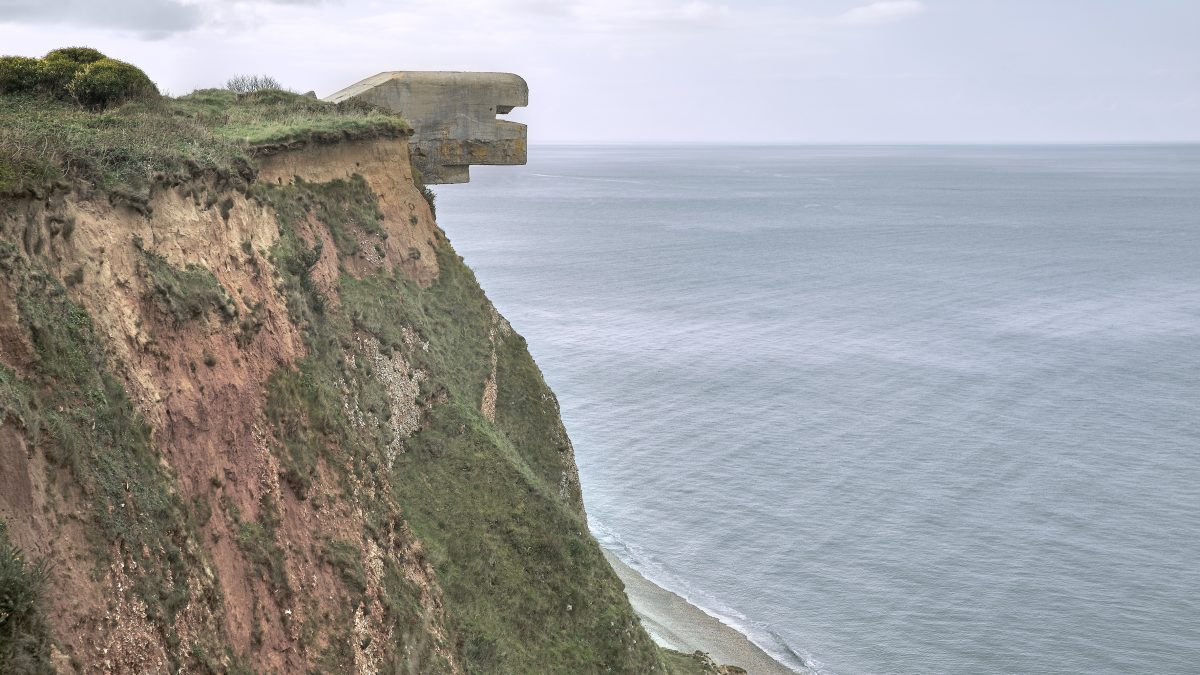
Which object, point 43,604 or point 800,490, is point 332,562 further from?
point 800,490

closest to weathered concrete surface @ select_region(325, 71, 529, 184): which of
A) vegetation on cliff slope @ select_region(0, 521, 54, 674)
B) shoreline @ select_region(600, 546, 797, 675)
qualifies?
shoreline @ select_region(600, 546, 797, 675)

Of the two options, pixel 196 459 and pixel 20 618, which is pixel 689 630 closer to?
pixel 196 459

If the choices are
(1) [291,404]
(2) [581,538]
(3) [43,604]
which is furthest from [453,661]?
(3) [43,604]

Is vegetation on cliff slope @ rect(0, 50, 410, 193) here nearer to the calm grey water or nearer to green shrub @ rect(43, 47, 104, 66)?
green shrub @ rect(43, 47, 104, 66)

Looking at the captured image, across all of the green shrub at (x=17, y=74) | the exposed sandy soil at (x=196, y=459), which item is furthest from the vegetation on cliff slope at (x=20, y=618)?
the green shrub at (x=17, y=74)

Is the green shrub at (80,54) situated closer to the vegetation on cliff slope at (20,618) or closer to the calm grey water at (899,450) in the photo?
the vegetation on cliff slope at (20,618)
